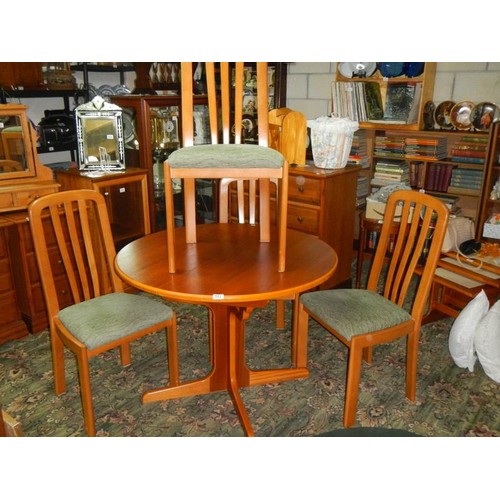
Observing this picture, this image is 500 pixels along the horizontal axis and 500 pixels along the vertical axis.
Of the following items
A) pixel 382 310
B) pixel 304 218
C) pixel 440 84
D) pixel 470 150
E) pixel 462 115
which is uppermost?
Answer: pixel 440 84

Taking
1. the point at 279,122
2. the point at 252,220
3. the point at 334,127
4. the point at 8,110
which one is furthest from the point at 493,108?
the point at 8,110

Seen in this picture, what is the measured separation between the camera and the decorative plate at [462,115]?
366cm

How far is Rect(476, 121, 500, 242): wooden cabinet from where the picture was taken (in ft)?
11.1

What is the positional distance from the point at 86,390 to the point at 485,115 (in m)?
3.33

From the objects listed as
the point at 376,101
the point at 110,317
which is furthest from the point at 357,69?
the point at 110,317

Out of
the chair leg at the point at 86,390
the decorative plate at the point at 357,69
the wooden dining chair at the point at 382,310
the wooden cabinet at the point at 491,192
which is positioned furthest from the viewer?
the decorative plate at the point at 357,69

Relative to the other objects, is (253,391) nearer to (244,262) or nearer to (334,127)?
(244,262)

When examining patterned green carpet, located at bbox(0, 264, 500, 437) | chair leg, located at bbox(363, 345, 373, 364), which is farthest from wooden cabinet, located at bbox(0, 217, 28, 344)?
chair leg, located at bbox(363, 345, 373, 364)

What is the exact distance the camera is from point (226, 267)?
1.90 metres

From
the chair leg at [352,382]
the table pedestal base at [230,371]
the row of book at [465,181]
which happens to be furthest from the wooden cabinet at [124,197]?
the row of book at [465,181]

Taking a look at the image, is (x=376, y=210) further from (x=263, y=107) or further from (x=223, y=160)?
(x=223, y=160)

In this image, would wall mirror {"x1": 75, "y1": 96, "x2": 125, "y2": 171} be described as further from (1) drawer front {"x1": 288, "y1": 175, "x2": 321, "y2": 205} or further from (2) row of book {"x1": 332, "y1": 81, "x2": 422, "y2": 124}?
(2) row of book {"x1": 332, "y1": 81, "x2": 422, "y2": 124}

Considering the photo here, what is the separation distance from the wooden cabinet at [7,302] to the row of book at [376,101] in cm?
285

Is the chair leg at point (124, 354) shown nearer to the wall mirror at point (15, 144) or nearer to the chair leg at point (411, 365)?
the wall mirror at point (15, 144)
